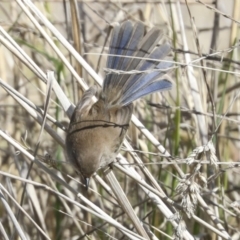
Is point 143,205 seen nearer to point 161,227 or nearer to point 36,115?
point 161,227

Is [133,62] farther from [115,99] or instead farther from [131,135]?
[131,135]

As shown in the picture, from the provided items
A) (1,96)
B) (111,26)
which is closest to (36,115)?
(111,26)

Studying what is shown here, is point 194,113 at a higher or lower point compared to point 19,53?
lower

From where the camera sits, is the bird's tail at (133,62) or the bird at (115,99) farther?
the bird's tail at (133,62)

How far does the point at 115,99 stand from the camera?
308 centimetres

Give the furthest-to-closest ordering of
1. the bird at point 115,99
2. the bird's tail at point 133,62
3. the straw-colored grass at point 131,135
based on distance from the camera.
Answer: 1. the bird's tail at point 133,62
2. the bird at point 115,99
3. the straw-colored grass at point 131,135

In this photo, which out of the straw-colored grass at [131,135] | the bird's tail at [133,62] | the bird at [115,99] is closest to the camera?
the straw-colored grass at [131,135]

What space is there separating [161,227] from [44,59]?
1103 mm

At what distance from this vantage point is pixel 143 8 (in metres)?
3.89

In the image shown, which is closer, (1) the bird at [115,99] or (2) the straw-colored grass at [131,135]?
(2) the straw-colored grass at [131,135]

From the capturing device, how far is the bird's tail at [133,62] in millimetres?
2951

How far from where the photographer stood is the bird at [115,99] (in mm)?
2820

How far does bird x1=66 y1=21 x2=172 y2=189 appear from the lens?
9.25 ft

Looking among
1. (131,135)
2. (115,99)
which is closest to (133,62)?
(115,99)
